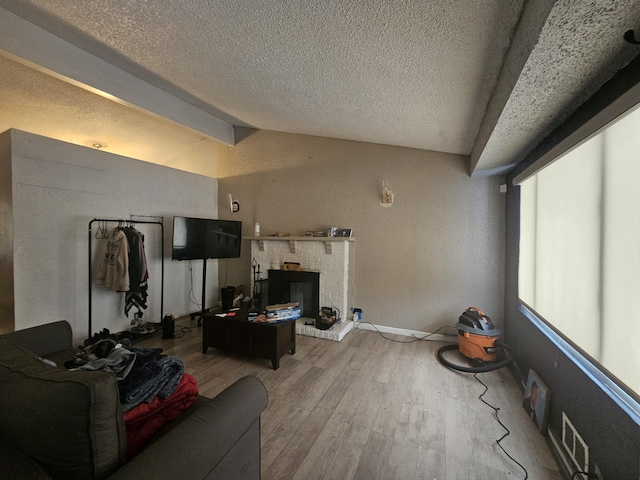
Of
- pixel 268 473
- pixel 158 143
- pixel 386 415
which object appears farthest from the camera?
pixel 158 143

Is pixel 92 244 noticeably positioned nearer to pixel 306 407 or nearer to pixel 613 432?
pixel 306 407

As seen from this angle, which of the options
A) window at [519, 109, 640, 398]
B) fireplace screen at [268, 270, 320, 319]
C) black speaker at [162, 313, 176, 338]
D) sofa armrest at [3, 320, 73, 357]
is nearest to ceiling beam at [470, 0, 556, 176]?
window at [519, 109, 640, 398]

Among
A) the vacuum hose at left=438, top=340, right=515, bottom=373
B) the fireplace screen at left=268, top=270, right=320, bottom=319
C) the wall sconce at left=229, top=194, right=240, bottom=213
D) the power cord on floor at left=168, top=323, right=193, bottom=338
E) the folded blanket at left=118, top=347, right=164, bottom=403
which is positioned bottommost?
the power cord on floor at left=168, top=323, right=193, bottom=338

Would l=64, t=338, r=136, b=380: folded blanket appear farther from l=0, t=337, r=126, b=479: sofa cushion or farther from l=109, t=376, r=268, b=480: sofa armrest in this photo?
l=109, t=376, r=268, b=480: sofa armrest

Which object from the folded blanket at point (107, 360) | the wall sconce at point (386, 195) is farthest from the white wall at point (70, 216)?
the wall sconce at point (386, 195)

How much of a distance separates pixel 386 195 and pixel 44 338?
11.4 feet

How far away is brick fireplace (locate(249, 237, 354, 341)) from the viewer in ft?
11.2

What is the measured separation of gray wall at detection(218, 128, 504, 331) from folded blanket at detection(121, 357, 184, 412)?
105 inches

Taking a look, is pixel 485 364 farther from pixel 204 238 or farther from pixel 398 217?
pixel 204 238

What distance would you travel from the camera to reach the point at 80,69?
2305mm

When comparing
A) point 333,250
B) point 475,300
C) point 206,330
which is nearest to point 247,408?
point 206,330

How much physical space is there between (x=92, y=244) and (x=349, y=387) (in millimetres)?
3330

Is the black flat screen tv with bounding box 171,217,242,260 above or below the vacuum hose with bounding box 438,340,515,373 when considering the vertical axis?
above

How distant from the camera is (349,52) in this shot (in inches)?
60.4
